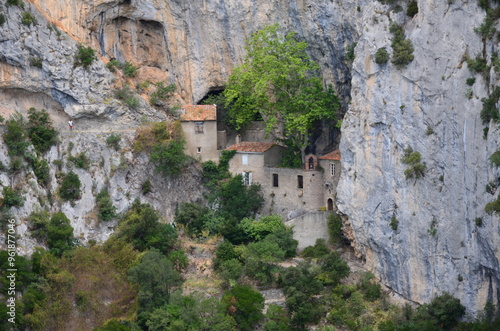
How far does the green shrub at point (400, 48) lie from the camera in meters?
45.8

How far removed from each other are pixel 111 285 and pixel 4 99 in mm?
13701

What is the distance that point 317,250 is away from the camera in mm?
50625

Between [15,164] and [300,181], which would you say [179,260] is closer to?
[300,181]

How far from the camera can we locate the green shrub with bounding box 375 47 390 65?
153ft

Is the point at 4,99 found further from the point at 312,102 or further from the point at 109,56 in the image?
the point at 312,102

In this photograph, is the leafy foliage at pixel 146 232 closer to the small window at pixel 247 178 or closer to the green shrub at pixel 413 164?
the small window at pixel 247 178

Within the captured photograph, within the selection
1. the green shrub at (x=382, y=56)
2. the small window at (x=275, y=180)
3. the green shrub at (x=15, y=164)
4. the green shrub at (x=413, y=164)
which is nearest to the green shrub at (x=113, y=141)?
the green shrub at (x=15, y=164)

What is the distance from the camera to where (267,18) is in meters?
55.5

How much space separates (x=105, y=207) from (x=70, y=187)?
237 cm

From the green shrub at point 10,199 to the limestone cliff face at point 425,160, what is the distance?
17.9 meters

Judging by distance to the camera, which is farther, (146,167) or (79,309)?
(146,167)

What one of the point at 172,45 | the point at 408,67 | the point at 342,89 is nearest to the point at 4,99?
the point at 172,45

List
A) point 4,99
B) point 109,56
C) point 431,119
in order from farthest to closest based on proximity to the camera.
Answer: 1. point 109,56
2. point 4,99
3. point 431,119

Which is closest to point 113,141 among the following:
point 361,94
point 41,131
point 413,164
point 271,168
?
point 41,131
